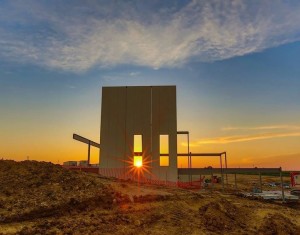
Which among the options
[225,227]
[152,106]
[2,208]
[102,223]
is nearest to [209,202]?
[225,227]

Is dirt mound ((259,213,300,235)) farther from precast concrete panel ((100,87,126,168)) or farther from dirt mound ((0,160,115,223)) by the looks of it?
precast concrete panel ((100,87,126,168))

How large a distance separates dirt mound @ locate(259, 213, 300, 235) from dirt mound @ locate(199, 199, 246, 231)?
51.0 inches

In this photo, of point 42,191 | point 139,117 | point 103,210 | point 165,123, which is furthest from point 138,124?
point 103,210

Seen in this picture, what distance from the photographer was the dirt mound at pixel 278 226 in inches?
739

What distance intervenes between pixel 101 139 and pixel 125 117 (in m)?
4.41

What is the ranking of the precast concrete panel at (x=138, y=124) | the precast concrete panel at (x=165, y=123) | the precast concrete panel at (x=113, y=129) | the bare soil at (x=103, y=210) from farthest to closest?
the precast concrete panel at (x=113, y=129), the precast concrete panel at (x=138, y=124), the precast concrete panel at (x=165, y=123), the bare soil at (x=103, y=210)

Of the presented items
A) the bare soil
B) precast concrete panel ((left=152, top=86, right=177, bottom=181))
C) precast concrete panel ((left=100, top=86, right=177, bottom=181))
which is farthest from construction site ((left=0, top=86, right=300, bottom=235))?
precast concrete panel ((left=100, top=86, right=177, bottom=181))

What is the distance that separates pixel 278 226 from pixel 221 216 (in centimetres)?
354

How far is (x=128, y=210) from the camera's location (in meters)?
17.9

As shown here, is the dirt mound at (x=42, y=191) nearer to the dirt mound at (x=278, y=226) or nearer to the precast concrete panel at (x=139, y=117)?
the dirt mound at (x=278, y=226)

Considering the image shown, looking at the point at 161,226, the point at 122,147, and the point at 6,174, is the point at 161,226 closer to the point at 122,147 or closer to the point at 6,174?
the point at 6,174

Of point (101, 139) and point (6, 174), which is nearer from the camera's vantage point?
point (6, 174)

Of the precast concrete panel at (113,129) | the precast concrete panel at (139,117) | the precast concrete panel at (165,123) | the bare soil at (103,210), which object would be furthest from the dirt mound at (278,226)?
the precast concrete panel at (113,129)

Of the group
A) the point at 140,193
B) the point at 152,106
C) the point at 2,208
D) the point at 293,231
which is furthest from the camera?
the point at 152,106
